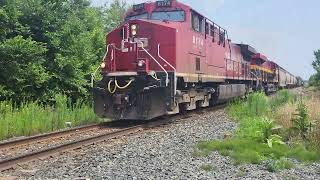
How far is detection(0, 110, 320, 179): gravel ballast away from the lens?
5.79 metres

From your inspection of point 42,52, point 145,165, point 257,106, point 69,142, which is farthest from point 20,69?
point 257,106

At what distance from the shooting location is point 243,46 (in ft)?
78.0

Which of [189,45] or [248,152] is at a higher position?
[189,45]

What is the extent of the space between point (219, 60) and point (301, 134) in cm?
804

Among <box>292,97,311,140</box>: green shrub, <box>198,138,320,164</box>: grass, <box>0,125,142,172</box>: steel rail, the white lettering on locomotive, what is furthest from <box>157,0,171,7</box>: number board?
<box>198,138,320,164</box>: grass

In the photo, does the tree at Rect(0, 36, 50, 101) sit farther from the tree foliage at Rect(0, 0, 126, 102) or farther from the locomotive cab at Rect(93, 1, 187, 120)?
the locomotive cab at Rect(93, 1, 187, 120)

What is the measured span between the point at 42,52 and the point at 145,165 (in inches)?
317

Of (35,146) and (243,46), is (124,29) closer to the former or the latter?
(35,146)

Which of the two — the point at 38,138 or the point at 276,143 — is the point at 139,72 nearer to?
the point at 38,138

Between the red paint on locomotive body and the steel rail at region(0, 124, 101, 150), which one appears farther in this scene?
the red paint on locomotive body

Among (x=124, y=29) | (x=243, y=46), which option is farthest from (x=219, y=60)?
(x=243, y=46)

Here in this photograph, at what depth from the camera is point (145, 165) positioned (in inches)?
250

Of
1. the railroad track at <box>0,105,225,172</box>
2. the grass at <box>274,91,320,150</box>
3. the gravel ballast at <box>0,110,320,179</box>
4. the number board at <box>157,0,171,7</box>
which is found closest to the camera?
the gravel ballast at <box>0,110,320,179</box>

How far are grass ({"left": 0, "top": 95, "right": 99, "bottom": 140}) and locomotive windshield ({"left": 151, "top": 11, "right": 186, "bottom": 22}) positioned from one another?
3584mm
